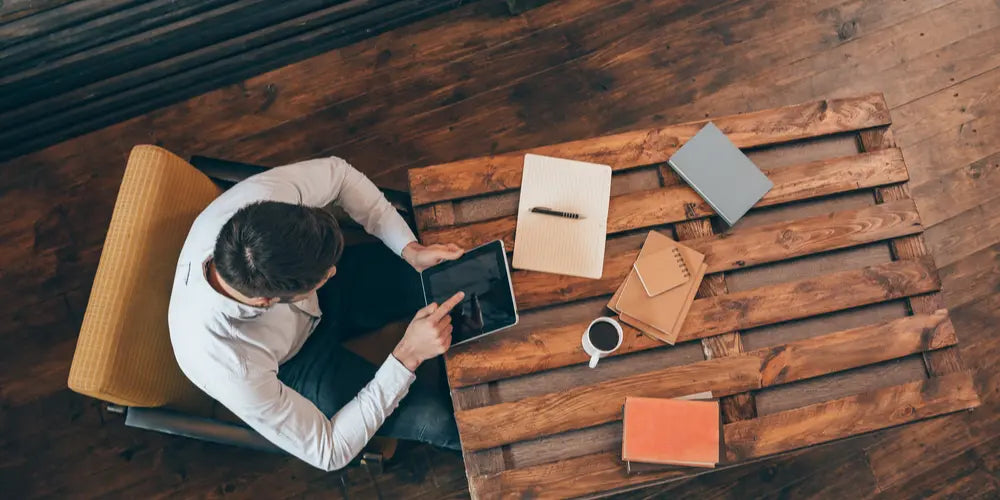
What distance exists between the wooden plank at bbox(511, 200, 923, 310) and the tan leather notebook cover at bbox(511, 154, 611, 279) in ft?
0.10

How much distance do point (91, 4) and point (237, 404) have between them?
147 centimetres

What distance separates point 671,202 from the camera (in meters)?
1.55

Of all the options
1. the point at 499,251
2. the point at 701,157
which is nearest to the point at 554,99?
the point at 701,157

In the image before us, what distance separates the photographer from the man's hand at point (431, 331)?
1411 millimetres

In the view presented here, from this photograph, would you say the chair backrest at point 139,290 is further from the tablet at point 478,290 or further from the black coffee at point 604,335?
the black coffee at point 604,335

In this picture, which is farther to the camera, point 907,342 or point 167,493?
point 167,493

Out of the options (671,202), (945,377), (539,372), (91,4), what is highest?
(91,4)

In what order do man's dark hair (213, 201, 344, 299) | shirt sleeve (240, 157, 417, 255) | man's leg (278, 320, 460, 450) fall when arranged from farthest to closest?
man's leg (278, 320, 460, 450) → shirt sleeve (240, 157, 417, 255) → man's dark hair (213, 201, 344, 299)

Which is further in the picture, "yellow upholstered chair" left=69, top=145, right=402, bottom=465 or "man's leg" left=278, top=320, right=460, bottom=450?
"man's leg" left=278, top=320, right=460, bottom=450

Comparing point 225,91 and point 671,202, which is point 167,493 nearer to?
point 225,91

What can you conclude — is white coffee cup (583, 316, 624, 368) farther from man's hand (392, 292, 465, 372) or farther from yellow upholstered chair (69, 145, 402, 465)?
yellow upholstered chair (69, 145, 402, 465)

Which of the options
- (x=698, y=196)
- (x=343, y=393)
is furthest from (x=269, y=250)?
(x=698, y=196)

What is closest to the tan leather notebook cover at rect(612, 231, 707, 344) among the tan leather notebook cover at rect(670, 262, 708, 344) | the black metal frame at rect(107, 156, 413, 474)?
the tan leather notebook cover at rect(670, 262, 708, 344)

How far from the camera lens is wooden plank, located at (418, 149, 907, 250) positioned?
4.97 ft
